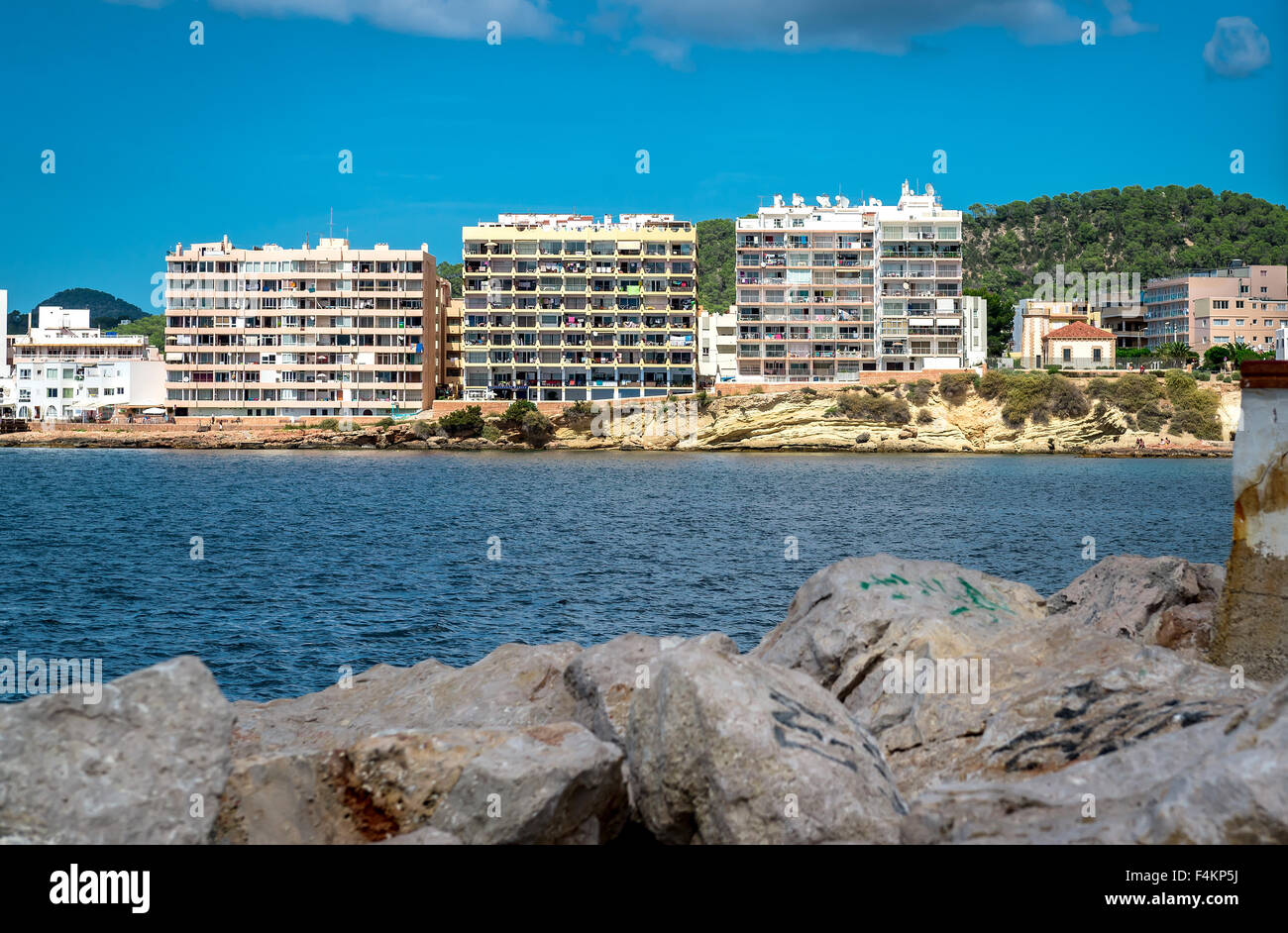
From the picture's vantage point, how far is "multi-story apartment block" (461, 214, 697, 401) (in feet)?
487

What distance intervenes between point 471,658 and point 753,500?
49.4 metres

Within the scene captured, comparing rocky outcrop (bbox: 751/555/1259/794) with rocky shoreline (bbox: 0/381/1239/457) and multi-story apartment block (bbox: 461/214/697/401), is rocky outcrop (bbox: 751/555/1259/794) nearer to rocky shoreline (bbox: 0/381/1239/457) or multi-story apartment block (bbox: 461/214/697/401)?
rocky shoreline (bbox: 0/381/1239/457)

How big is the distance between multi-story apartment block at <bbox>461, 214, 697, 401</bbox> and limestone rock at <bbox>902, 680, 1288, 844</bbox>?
138018 mm

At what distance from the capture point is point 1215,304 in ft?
543

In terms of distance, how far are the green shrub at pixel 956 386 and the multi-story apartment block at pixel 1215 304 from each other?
49493 mm

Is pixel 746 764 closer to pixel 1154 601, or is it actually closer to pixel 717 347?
pixel 1154 601

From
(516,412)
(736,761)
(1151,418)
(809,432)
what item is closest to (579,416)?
(516,412)

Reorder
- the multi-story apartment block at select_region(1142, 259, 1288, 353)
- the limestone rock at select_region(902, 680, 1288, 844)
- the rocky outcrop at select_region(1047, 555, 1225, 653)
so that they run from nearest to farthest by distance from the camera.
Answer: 1. the limestone rock at select_region(902, 680, 1288, 844)
2. the rocky outcrop at select_region(1047, 555, 1225, 653)
3. the multi-story apartment block at select_region(1142, 259, 1288, 353)

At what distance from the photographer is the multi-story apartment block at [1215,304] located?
165m

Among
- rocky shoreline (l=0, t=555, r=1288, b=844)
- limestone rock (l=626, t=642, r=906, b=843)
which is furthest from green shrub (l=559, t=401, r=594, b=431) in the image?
limestone rock (l=626, t=642, r=906, b=843)

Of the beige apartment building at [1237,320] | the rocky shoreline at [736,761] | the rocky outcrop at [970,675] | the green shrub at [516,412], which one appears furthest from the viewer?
the beige apartment building at [1237,320]

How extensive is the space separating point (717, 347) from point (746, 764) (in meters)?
152

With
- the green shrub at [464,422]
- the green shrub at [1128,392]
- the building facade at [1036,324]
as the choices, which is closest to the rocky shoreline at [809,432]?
the green shrub at [464,422]

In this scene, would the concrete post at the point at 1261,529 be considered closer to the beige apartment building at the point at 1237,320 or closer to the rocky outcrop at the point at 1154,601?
the rocky outcrop at the point at 1154,601
